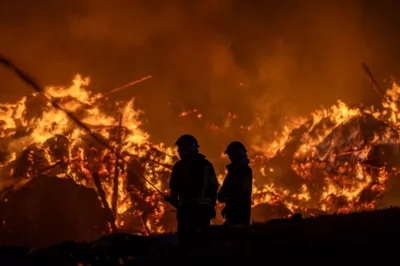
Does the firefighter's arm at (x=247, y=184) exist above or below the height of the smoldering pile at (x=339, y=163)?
below

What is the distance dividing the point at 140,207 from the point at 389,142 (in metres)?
25.8

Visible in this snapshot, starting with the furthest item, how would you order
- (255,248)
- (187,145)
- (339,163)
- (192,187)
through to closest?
1. (339,163)
2. (187,145)
3. (192,187)
4. (255,248)

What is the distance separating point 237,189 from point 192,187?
195 cm

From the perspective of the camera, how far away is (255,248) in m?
6.58

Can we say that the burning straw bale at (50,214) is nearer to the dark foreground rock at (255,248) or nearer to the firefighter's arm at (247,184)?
the firefighter's arm at (247,184)

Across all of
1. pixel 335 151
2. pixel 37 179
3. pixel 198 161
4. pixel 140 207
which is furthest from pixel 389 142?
pixel 198 161

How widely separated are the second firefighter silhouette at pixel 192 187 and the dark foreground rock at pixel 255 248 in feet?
3.45

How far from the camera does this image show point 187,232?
807 cm

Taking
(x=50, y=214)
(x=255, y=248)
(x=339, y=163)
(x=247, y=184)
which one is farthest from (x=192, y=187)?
(x=339, y=163)

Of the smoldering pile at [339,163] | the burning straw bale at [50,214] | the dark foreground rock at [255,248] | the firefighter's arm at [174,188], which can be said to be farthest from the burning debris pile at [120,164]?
the dark foreground rock at [255,248]

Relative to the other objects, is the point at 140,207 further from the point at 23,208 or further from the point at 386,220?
the point at 386,220

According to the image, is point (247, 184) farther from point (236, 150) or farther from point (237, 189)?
point (236, 150)

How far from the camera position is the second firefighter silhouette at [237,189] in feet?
35.3

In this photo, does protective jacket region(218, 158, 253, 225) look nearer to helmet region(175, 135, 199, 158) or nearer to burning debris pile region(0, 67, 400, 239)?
helmet region(175, 135, 199, 158)
